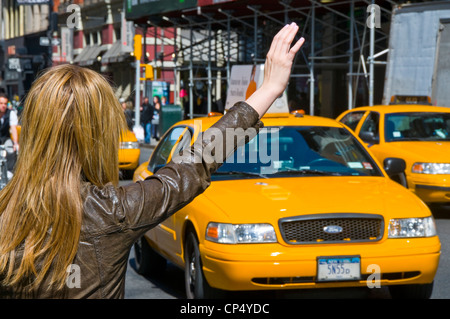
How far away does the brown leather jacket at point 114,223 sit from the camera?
2.13 m

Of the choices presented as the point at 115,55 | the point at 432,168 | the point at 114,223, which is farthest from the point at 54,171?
the point at 115,55

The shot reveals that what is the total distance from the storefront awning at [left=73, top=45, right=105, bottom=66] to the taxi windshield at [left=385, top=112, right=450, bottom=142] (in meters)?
38.4

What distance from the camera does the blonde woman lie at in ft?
6.86

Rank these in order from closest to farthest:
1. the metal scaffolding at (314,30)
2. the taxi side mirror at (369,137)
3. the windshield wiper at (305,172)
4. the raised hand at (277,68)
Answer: the raised hand at (277,68) → the windshield wiper at (305,172) → the taxi side mirror at (369,137) → the metal scaffolding at (314,30)

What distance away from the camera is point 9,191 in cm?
219

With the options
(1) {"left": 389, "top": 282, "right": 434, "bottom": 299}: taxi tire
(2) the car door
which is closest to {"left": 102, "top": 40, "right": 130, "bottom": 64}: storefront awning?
(2) the car door

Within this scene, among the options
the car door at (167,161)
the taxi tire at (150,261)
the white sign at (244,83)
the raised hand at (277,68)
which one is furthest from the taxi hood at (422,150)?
the raised hand at (277,68)

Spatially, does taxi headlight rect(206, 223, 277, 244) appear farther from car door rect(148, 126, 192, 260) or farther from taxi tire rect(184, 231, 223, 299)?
car door rect(148, 126, 192, 260)

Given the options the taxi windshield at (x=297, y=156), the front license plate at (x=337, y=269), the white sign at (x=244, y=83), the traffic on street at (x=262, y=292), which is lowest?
the traffic on street at (x=262, y=292)

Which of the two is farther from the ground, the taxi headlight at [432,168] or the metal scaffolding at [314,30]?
the metal scaffolding at [314,30]

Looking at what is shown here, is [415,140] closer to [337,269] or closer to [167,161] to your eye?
[167,161]

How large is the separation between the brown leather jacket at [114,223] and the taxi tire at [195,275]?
158 inches

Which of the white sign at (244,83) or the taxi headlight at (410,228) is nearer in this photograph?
the taxi headlight at (410,228)

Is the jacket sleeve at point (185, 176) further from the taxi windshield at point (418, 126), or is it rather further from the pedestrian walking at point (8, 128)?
the pedestrian walking at point (8, 128)
